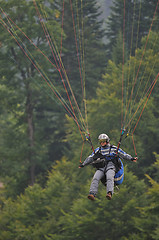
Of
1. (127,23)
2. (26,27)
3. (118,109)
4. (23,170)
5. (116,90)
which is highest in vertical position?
(127,23)

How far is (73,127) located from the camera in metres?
27.0

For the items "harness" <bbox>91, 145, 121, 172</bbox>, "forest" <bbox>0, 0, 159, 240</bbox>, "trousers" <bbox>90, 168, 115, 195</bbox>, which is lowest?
"trousers" <bbox>90, 168, 115, 195</bbox>

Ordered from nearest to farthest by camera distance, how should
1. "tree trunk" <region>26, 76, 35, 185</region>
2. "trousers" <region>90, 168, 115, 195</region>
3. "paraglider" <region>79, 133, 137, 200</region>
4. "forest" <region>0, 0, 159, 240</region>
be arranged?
"trousers" <region>90, 168, 115, 195</region>, "paraglider" <region>79, 133, 137, 200</region>, "forest" <region>0, 0, 159, 240</region>, "tree trunk" <region>26, 76, 35, 185</region>

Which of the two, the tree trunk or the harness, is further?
the tree trunk

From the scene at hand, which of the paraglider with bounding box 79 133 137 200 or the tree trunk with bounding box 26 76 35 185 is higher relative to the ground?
the tree trunk with bounding box 26 76 35 185

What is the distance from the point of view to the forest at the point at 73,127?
21.4m

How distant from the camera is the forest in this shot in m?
21.4

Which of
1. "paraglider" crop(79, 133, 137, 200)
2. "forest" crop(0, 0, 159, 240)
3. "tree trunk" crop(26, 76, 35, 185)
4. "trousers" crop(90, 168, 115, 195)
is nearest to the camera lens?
"trousers" crop(90, 168, 115, 195)

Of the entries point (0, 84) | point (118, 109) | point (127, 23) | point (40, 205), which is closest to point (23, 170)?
point (40, 205)

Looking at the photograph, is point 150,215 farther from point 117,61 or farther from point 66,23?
point 66,23

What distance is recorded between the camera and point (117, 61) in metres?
32.6

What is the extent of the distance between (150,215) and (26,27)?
17343 millimetres

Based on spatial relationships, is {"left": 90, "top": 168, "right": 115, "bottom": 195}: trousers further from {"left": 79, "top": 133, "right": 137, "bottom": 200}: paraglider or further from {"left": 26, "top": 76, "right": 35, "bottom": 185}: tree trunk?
{"left": 26, "top": 76, "right": 35, "bottom": 185}: tree trunk

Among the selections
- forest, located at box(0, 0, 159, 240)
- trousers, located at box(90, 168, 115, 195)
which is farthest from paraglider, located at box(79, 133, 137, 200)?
forest, located at box(0, 0, 159, 240)
